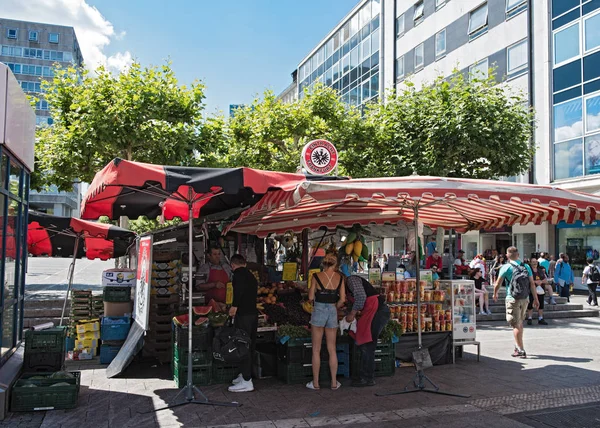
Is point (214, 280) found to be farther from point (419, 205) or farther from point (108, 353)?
point (419, 205)

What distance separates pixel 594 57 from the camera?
21031 mm

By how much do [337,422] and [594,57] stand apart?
2104 centimetres

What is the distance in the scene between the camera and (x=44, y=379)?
6.21 metres

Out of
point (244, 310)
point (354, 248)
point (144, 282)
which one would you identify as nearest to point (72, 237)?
point (144, 282)

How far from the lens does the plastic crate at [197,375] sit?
23.2 ft

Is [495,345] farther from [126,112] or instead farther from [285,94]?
[285,94]

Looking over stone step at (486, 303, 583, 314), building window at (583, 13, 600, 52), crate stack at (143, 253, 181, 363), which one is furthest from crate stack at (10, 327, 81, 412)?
building window at (583, 13, 600, 52)

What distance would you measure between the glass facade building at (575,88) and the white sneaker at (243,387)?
1921cm

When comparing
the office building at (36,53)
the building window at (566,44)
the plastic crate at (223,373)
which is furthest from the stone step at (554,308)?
the office building at (36,53)

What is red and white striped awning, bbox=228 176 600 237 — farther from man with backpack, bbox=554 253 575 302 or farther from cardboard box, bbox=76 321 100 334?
man with backpack, bbox=554 253 575 302

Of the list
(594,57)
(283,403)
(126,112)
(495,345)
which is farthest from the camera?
(594,57)

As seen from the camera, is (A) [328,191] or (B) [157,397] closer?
(A) [328,191]

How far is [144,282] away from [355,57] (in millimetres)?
37648

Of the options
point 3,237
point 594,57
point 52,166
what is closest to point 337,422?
point 3,237
